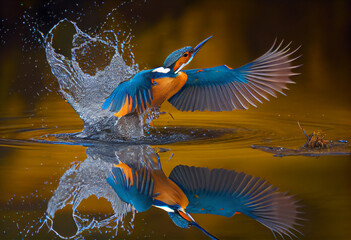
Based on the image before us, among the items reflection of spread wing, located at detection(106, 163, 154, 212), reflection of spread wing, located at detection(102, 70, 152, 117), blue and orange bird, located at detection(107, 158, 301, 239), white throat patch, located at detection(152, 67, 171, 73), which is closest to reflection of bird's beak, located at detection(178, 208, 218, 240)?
blue and orange bird, located at detection(107, 158, 301, 239)

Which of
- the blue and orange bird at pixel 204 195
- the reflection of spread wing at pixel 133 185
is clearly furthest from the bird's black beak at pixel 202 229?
the reflection of spread wing at pixel 133 185

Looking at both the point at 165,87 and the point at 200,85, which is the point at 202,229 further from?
the point at 200,85

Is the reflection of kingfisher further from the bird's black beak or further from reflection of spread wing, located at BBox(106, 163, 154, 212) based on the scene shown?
the bird's black beak

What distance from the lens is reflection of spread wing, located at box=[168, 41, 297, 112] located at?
5.99m

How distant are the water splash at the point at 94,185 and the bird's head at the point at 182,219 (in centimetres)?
26

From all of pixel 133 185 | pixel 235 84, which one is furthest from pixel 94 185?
pixel 235 84

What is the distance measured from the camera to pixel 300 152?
532 cm

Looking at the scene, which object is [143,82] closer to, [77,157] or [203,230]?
[77,157]

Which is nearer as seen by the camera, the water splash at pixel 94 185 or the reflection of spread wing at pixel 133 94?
the water splash at pixel 94 185

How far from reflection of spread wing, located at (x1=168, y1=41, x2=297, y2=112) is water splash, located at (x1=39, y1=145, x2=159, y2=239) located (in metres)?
1.19

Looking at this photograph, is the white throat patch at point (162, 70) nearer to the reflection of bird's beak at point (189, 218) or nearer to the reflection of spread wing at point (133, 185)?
the reflection of spread wing at point (133, 185)

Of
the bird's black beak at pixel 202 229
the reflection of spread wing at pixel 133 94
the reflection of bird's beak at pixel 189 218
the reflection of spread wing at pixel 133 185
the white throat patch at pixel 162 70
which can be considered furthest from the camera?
the white throat patch at pixel 162 70

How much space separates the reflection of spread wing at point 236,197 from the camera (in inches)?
146

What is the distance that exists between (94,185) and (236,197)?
97cm
